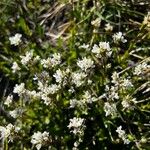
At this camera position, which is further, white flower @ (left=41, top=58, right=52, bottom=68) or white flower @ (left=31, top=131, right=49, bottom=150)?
white flower @ (left=41, top=58, right=52, bottom=68)

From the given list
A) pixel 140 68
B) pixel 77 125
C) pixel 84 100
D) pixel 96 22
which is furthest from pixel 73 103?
pixel 96 22

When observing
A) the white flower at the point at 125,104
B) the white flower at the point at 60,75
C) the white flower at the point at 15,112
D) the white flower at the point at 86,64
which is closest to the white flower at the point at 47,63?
the white flower at the point at 60,75

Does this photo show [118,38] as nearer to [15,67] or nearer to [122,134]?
[122,134]

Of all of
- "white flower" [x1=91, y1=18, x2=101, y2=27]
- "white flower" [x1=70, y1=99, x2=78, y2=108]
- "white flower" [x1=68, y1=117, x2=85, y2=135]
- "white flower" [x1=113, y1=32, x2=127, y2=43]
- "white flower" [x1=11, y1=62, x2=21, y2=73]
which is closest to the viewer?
"white flower" [x1=68, y1=117, x2=85, y2=135]

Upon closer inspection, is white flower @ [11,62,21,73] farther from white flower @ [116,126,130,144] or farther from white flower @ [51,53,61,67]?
white flower @ [116,126,130,144]

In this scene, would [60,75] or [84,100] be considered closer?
[60,75]

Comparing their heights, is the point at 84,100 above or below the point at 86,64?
below

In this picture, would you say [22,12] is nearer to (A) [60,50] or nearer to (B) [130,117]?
(A) [60,50]

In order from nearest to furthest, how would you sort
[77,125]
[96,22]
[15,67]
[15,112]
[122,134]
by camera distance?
[77,125] < [122,134] < [15,112] < [15,67] < [96,22]

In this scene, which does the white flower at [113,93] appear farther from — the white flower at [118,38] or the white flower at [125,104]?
the white flower at [118,38]

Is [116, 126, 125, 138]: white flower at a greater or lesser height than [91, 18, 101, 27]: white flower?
lesser

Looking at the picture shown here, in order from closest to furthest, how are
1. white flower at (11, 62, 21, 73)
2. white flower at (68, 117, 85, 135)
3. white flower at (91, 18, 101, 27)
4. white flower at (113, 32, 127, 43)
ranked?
1. white flower at (68, 117, 85, 135)
2. white flower at (113, 32, 127, 43)
3. white flower at (11, 62, 21, 73)
4. white flower at (91, 18, 101, 27)

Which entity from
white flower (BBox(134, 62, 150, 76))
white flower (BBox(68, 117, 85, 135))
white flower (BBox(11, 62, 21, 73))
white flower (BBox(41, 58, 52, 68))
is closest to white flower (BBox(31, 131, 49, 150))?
white flower (BBox(68, 117, 85, 135))
